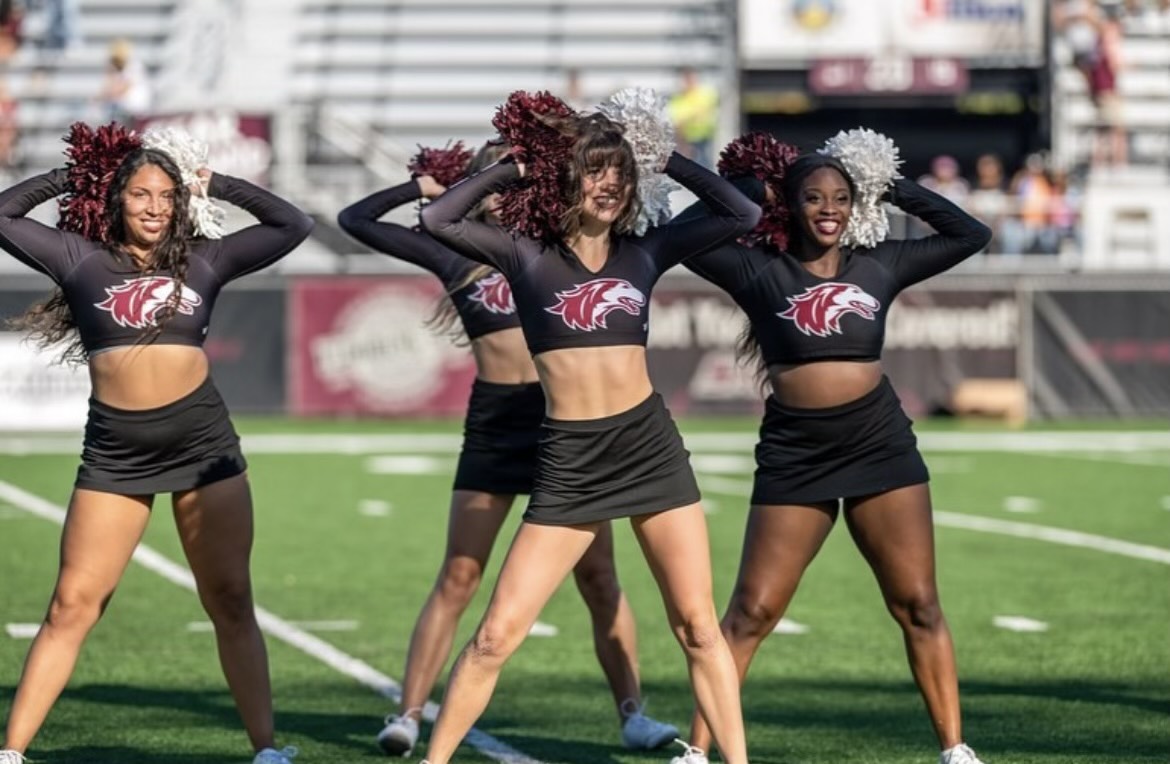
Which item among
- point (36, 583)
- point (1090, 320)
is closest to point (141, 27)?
point (1090, 320)

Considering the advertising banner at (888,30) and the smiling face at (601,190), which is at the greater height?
the advertising banner at (888,30)

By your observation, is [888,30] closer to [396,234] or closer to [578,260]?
[396,234]

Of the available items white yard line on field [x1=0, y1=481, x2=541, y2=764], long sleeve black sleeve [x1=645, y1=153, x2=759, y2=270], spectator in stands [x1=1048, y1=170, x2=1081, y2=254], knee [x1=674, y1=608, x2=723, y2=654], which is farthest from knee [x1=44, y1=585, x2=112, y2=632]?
spectator in stands [x1=1048, y1=170, x2=1081, y2=254]

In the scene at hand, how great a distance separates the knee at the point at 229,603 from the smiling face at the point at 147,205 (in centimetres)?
108

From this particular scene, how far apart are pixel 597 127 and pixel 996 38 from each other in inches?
894

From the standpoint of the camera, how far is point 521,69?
29891 mm

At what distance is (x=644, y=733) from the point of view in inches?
293

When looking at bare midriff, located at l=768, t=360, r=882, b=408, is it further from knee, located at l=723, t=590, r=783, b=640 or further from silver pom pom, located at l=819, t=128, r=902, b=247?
knee, located at l=723, t=590, r=783, b=640

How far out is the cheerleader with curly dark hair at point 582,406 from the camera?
20.5 ft

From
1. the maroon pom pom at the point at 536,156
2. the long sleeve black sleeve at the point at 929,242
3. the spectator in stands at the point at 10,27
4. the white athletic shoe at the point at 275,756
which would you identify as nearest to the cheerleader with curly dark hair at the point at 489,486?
the white athletic shoe at the point at 275,756

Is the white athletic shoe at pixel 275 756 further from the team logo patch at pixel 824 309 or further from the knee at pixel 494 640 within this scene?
the team logo patch at pixel 824 309

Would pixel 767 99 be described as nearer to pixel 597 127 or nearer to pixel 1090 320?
pixel 1090 320

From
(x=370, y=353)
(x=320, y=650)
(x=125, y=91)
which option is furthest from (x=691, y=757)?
(x=125, y=91)

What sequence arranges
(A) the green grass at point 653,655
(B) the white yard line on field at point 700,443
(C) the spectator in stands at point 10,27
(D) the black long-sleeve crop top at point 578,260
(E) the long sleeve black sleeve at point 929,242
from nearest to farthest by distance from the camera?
(D) the black long-sleeve crop top at point 578,260 < (E) the long sleeve black sleeve at point 929,242 < (A) the green grass at point 653,655 < (B) the white yard line on field at point 700,443 < (C) the spectator in stands at point 10,27
